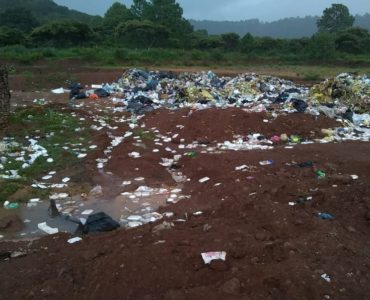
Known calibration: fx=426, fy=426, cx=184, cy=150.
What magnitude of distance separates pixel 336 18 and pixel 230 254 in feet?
152

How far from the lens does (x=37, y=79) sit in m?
16.0

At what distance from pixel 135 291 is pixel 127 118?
284 inches

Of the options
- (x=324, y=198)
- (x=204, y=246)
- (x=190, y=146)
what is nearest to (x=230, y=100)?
(x=190, y=146)

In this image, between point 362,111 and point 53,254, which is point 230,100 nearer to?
point 362,111

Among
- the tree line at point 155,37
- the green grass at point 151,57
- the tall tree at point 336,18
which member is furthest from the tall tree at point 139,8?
the tall tree at point 336,18

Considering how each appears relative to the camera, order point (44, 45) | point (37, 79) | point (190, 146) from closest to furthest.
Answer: point (190, 146) → point (37, 79) → point (44, 45)

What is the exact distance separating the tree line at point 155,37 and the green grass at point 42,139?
1810cm

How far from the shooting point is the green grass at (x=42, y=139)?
5.78 metres

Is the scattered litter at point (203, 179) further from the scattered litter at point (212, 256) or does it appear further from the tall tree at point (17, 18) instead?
the tall tree at point (17, 18)

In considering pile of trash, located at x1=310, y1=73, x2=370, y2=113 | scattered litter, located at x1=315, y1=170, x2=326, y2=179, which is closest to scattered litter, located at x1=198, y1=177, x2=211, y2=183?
scattered litter, located at x1=315, y1=170, x2=326, y2=179

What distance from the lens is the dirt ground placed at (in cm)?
307

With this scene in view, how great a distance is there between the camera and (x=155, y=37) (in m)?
28.6

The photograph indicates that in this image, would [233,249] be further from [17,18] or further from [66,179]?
[17,18]

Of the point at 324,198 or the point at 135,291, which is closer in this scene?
the point at 135,291
